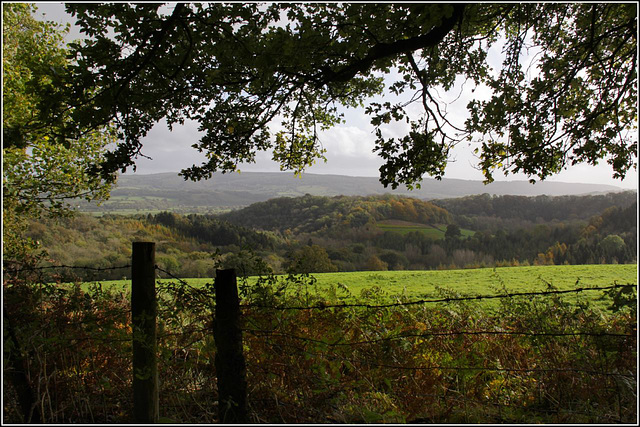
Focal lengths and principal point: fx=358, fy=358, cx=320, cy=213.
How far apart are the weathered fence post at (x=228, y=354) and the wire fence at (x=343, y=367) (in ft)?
0.74

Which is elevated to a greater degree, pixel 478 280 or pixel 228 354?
pixel 228 354

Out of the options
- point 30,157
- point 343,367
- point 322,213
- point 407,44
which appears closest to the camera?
point 343,367

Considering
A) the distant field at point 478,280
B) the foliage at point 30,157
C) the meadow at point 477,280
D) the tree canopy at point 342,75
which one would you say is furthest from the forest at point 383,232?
the tree canopy at point 342,75

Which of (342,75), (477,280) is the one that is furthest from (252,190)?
(342,75)

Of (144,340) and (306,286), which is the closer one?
(144,340)

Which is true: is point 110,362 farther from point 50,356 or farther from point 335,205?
point 335,205

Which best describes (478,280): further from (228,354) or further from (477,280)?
(228,354)

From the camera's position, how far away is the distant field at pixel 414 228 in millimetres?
46781

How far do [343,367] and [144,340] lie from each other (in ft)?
8.42

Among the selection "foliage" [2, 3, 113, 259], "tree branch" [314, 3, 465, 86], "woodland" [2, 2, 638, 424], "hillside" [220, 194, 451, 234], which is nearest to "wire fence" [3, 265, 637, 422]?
"woodland" [2, 2, 638, 424]

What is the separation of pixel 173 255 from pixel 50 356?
21.2 m

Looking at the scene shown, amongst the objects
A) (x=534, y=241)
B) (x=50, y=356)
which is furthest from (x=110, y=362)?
(x=534, y=241)

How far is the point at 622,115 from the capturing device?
7.12m

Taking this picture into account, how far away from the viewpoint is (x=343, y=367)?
15.7 feet
